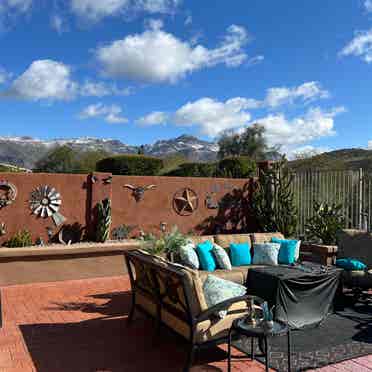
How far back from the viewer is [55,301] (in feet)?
22.3

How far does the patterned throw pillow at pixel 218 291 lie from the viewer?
4246mm

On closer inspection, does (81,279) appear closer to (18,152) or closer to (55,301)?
(55,301)

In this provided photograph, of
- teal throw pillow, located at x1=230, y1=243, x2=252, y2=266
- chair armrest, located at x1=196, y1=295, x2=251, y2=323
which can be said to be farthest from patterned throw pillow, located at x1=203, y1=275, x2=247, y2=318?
teal throw pillow, located at x1=230, y1=243, x2=252, y2=266

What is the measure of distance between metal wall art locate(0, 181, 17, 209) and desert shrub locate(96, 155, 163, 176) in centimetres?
640

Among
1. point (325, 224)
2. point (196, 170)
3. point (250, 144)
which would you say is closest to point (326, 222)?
point (325, 224)

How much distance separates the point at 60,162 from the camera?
21.8 meters

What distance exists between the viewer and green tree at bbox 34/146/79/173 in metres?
21.3

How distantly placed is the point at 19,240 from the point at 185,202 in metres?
3.90

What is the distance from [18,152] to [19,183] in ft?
87.3

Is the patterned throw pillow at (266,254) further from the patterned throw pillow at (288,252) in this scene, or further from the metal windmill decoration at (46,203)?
the metal windmill decoration at (46,203)

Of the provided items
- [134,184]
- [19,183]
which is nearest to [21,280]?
[19,183]

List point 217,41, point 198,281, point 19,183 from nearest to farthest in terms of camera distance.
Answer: point 198,281, point 19,183, point 217,41

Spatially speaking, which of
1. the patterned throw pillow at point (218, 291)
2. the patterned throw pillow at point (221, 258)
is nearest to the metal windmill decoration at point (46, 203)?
the patterned throw pillow at point (221, 258)

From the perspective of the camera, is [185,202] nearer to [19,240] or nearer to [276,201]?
[276,201]
